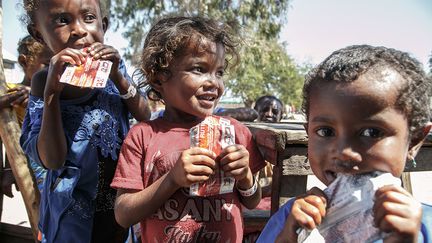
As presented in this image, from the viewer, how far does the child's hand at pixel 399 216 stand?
94 centimetres

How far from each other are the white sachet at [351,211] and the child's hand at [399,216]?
0.07m

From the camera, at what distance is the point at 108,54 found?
184 cm

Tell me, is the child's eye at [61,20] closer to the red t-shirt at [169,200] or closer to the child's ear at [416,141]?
the red t-shirt at [169,200]

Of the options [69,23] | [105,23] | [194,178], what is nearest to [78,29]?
[69,23]

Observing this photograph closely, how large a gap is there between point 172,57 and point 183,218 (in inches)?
26.3

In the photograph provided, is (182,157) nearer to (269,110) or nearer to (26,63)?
(26,63)

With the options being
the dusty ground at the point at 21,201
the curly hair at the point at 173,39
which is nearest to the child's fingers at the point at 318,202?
the curly hair at the point at 173,39

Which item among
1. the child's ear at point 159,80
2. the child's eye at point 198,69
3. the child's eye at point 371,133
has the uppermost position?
the child's eye at point 198,69

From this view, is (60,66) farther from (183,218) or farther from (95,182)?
(183,218)

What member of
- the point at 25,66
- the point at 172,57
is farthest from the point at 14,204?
the point at 172,57

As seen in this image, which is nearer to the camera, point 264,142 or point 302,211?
point 302,211

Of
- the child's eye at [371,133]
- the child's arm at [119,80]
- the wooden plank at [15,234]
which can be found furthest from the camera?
the wooden plank at [15,234]

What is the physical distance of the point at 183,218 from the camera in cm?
160

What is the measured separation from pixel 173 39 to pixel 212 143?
531 millimetres
